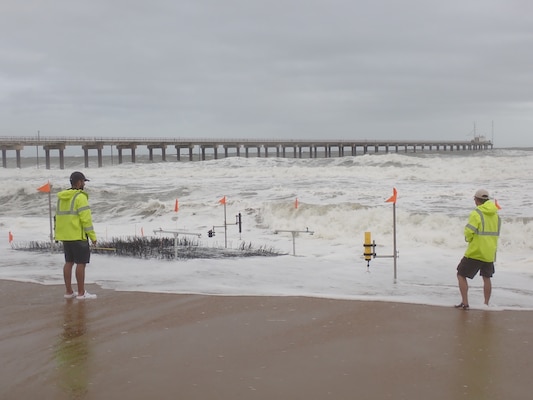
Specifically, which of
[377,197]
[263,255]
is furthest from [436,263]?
[377,197]

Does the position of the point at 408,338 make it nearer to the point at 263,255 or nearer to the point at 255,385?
the point at 255,385

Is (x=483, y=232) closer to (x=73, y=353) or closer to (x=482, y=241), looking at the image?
(x=482, y=241)

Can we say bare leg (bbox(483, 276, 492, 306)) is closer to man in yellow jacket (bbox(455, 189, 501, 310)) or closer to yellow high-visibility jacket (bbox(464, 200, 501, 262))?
man in yellow jacket (bbox(455, 189, 501, 310))

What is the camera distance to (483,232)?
599 centimetres

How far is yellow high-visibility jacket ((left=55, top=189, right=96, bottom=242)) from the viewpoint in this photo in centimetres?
636

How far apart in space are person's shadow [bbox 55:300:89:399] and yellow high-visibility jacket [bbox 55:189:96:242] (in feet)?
2.87

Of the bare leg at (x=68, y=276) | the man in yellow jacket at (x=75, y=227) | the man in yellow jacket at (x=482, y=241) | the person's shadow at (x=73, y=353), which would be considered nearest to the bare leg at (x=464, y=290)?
the man in yellow jacket at (x=482, y=241)

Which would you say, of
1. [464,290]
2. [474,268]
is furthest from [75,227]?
[474,268]

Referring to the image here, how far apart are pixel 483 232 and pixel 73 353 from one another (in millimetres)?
4144

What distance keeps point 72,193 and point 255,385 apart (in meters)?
3.57

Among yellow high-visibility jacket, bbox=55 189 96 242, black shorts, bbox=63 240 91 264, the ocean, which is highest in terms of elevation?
yellow high-visibility jacket, bbox=55 189 96 242

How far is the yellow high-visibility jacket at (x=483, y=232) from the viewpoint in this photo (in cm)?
599

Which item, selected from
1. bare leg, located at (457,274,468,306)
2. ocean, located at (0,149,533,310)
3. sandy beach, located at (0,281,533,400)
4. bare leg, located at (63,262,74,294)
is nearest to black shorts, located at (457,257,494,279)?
bare leg, located at (457,274,468,306)

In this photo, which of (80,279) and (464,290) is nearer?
(464,290)
